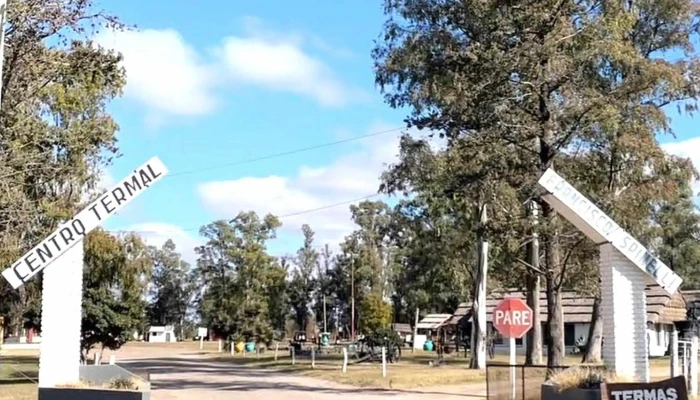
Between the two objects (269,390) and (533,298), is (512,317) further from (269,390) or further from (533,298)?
(533,298)

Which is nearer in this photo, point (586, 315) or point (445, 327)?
point (586, 315)

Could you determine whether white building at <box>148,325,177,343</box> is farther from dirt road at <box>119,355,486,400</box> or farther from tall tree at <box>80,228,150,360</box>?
dirt road at <box>119,355,486,400</box>

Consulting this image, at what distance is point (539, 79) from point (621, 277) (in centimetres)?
748

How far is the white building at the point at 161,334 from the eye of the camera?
125m

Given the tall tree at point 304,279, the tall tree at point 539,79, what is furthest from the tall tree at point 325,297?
the tall tree at point 539,79

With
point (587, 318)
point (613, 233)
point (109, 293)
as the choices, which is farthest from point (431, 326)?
point (613, 233)

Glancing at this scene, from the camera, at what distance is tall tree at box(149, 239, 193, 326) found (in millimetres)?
138875

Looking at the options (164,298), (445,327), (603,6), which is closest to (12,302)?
(603,6)

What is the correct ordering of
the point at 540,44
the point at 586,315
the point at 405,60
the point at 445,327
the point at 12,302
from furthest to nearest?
the point at 445,327, the point at 586,315, the point at 12,302, the point at 405,60, the point at 540,44

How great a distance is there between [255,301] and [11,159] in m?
53.9

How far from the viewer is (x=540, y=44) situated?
23172 millimetres

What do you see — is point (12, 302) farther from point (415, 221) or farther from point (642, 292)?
point (642, 292)

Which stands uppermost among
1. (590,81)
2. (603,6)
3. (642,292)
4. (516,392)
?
(603,6)

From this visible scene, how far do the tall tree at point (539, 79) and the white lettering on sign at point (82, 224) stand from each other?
32.4 ft
